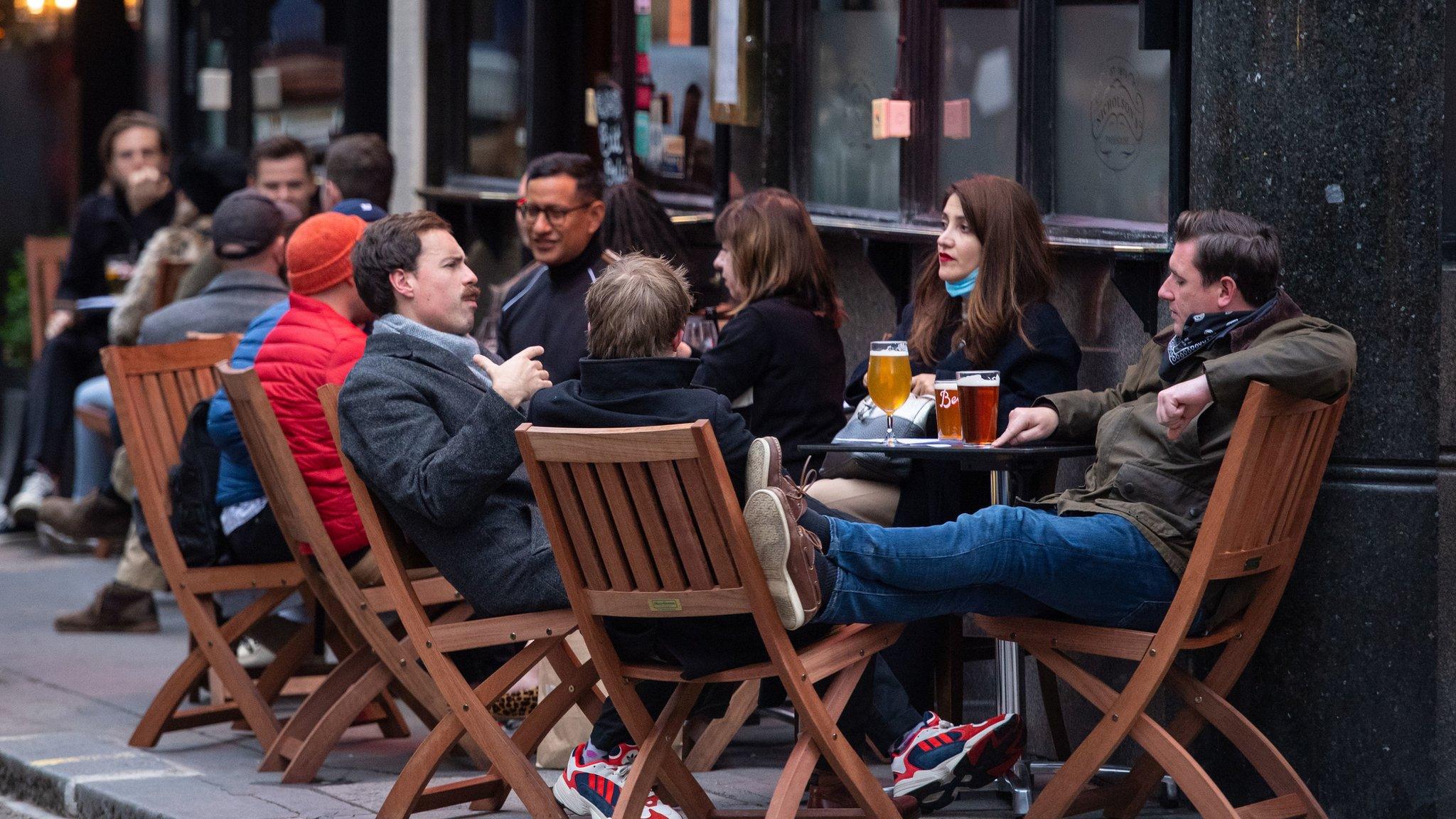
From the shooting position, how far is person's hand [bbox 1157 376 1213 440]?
4207 millimetres

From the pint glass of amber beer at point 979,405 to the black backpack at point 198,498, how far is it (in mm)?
2225

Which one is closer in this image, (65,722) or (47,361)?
(65,722)

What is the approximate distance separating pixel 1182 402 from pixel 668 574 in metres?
1.15

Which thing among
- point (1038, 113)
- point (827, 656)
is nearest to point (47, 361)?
point (1038, 113)

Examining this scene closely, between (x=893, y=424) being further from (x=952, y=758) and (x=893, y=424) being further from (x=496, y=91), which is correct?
(x=496, y=91)

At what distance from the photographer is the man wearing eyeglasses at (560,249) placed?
6254 millimetres

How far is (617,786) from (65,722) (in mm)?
2364

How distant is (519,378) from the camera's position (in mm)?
4594

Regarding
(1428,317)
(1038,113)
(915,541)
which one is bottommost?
(915,541)

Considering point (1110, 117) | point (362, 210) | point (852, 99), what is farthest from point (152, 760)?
point (1110, 117)

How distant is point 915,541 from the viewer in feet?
13.9

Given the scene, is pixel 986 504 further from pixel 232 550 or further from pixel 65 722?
pixel 65 722

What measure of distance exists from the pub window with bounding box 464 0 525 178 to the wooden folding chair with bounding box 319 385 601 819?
15.6ft

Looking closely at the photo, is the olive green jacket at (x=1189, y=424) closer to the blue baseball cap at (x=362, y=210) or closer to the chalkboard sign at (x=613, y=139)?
the blue baseball cap at (x=362, y=210)
